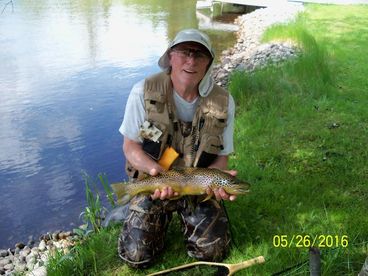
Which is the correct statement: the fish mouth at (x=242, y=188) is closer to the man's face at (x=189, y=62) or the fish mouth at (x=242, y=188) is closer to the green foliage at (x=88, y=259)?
the man's face at (x=189, y=62)

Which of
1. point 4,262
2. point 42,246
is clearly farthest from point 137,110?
point 4,262

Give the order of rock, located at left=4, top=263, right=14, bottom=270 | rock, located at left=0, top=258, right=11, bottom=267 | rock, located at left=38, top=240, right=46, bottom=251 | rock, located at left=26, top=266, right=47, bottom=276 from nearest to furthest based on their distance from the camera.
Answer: rock, located at left=26, top=266, right=47, bottom=276 → rock, located at left=4, top=263, right=14, bottom=270 → rock, located at left=0, top=258, right=11, bottom=267 → rock, located at left=38, top=240, right=46, bottom=251

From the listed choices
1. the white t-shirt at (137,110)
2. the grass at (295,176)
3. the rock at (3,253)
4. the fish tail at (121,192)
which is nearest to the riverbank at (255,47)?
the grass at (295,176)

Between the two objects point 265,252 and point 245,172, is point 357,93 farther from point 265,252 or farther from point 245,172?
point 265,252

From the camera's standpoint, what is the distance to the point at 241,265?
3100 millimetres

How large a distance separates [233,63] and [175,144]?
29.7 ft

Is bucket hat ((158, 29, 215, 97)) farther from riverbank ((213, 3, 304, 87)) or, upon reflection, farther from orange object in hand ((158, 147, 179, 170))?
riverbank ((213, 3, 304, 87))

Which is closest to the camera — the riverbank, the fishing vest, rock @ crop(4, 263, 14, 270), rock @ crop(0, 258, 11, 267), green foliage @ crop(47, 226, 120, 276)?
the fishing vest

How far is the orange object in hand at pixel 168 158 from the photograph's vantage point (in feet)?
11.4

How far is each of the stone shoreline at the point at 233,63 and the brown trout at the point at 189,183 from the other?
130 centimetres

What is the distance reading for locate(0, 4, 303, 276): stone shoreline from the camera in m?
4.77

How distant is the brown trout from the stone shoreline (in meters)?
1.30
